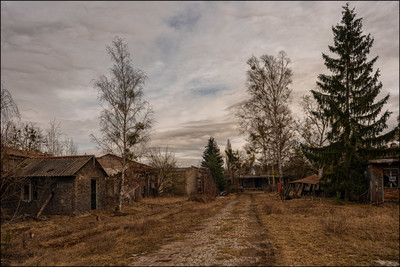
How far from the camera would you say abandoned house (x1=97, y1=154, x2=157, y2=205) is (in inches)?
975

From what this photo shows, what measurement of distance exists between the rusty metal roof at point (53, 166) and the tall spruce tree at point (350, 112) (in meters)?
17.1

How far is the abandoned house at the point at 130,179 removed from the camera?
24.8 m

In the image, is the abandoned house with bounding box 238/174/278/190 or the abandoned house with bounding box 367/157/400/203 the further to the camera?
the abandoned house with bounding box 238/174/278/190

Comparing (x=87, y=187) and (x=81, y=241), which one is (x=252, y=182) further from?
(x=81, y=241)

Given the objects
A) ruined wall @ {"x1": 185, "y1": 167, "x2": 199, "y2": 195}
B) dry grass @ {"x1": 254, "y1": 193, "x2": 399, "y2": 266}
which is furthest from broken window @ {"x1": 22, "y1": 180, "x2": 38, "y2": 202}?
ruined wall @ {"x1": 185, "y1": 167, "x2": 199, "y2": 195}

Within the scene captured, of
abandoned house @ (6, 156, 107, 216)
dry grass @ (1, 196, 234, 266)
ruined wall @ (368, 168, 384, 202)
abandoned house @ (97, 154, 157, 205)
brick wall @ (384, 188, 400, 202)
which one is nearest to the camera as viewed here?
dry grass @ (1, 196, 234, 266)

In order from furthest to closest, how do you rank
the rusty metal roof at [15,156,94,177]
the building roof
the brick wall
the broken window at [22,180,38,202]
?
the brick wall → the building roof → the broken window at [22,180,38,202] → the rusty metal roof at [15,156,94,177]

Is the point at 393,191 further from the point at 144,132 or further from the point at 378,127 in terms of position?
the point at 144,132

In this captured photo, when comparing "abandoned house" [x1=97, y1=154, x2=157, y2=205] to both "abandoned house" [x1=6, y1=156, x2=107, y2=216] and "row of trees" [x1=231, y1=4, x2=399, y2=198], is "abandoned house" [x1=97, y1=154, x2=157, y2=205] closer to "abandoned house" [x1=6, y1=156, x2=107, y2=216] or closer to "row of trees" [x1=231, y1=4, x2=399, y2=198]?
"abandoned house" [x1=6, y1=156, x2=107, y2=216]

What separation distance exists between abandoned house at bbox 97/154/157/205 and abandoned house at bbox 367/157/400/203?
58.5ft

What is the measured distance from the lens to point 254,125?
2853cm

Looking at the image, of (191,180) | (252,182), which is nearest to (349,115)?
(191,180)

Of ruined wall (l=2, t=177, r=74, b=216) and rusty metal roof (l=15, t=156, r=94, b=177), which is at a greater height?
rusty metal roof (l=15, t=156, r=94, b=177)

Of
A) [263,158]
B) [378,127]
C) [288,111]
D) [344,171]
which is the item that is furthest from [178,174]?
[378,127]
